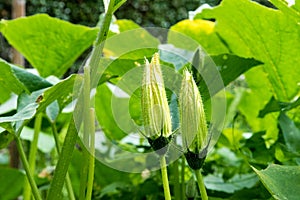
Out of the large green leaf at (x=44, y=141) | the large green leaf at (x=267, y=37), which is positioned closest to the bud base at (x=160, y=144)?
the large green leaf at (x=267, y=37)

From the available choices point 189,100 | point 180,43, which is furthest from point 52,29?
point 189,100

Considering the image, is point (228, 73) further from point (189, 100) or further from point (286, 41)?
point (189, 100)

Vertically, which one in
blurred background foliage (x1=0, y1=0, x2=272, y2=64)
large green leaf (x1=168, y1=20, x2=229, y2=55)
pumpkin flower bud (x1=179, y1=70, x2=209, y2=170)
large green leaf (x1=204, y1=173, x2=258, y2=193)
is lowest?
Result: blurred background foliage (x1=0, y1=0, x2=272, y2=64)

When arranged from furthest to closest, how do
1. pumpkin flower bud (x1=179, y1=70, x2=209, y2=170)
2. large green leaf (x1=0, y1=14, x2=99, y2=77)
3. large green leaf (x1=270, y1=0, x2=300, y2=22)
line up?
1. large green leaf (x1=0, y1=14, x2=99, y2=77)
2. large green leaf (x1=270, y1=0, x2=300, y2=22)
3. pumpkin flower bud (x1=179, y1=70, x2=209, y2=170)

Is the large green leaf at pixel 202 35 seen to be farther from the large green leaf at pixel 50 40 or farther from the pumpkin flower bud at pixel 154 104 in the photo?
the pumpkin flower bud at pixel 154 104

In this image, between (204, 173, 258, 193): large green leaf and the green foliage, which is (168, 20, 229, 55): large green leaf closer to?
the green foliage

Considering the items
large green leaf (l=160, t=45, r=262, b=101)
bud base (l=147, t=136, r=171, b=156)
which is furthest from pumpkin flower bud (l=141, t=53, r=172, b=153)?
large green leaf (l=160, t=45, r=262, b=101)
